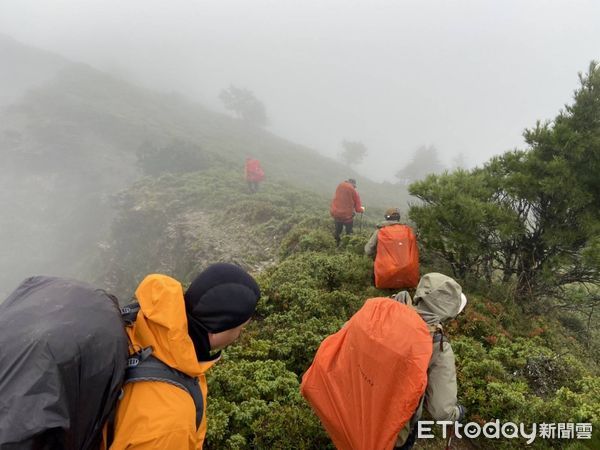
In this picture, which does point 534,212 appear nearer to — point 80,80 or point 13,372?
point 13,372

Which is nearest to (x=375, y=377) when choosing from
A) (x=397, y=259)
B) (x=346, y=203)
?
(x=397, y=259)

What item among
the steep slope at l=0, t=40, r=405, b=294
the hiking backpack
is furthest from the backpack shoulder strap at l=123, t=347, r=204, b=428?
the steep slope at l=0, t=40, r=405, b=294

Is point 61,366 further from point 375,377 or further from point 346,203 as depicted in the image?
point 346,203

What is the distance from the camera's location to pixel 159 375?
181cm

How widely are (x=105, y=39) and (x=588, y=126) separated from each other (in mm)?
139860

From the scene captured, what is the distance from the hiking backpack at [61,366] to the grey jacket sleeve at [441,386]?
2.41 m

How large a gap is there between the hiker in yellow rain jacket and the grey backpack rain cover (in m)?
0.14

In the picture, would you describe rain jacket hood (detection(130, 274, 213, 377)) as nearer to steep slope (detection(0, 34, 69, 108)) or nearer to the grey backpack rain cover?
the grey backpack rain cover

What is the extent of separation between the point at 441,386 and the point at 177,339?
2.45 m

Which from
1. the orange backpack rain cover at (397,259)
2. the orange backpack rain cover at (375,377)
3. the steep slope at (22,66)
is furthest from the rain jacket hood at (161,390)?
the steep slope at (22,66)

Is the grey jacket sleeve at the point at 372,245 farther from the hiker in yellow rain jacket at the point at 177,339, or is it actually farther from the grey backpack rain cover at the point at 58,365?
the grey backpack rain cover at the point at 58,365

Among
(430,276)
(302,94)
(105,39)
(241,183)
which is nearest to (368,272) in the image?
(430,276)

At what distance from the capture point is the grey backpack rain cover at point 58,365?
1.31 metres

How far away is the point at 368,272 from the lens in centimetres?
809
